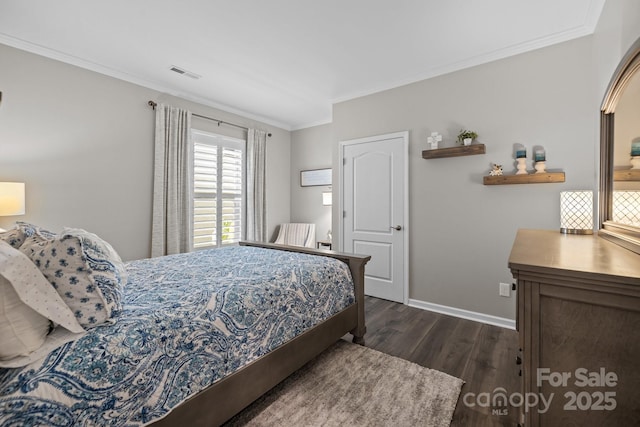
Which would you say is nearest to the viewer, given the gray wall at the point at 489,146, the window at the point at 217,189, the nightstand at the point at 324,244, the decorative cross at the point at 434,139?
the gray wall at the point at 489,146

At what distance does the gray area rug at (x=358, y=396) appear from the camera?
59.3 inches

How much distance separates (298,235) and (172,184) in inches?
82.4

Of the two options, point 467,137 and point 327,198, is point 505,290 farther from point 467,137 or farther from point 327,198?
point 327,198

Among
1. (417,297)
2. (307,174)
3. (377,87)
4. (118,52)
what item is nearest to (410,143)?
(377,87)

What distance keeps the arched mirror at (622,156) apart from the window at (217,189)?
157 inches

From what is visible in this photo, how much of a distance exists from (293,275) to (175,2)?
215cm

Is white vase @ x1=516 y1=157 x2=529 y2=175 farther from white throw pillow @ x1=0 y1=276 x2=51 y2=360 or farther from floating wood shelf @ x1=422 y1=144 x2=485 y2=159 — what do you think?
white throw pillow @ x1=0 y1=276 x2=51 y2=360

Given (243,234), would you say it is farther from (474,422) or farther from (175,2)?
(474,422)

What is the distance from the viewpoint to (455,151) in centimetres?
280

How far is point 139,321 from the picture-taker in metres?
1.14

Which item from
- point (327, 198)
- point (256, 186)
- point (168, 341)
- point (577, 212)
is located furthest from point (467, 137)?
point (256, 186)

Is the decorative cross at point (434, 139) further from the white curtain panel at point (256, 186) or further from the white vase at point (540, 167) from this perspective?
the white curtain panel at point (256, 186)

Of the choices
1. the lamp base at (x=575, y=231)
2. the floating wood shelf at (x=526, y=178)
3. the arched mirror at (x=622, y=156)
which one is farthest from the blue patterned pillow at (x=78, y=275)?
the floating wood shelf at (x=526, y=178)

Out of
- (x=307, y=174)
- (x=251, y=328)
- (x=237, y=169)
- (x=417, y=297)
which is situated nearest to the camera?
(x=251, y=328)
